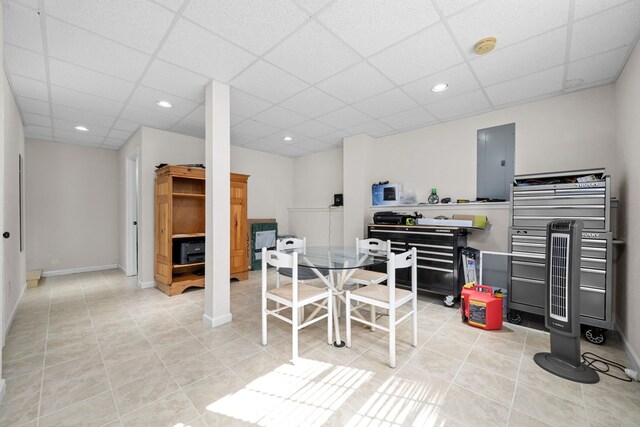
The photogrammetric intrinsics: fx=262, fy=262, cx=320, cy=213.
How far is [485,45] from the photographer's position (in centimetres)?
225

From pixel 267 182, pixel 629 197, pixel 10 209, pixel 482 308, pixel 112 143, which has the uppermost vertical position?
pixel 112 143

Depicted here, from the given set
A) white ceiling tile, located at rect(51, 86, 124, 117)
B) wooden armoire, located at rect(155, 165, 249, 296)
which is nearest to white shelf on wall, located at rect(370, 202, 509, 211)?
wooden armoire, located at rect(155, 165, 249, 296)

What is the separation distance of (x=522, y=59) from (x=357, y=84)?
5.19ft

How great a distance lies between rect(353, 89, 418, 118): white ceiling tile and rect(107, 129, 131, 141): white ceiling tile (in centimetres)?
414

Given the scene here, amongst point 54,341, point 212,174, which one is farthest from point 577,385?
point 54,341

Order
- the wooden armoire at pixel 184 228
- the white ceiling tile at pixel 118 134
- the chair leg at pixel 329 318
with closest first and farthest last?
the chair leg at pixel 329 318
the wooden armoire at pixel 184 228
the white ceiling tile at pixel 118 134

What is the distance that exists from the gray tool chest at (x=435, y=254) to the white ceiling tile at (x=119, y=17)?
3620 mm

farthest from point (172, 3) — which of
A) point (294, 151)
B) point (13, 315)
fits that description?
point (294, 151)

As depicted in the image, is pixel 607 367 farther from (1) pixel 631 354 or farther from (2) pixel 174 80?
(2) pixel 174 80

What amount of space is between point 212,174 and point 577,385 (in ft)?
12.1

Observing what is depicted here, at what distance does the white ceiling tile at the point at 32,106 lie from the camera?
11.0 ft

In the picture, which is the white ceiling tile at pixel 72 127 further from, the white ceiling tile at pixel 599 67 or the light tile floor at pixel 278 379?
the white ceiling tile at pixel 599 67

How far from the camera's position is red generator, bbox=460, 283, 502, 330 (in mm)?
2826

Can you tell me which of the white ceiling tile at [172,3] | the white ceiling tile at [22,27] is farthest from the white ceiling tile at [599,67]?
the white ceiling tile at [22,27]
